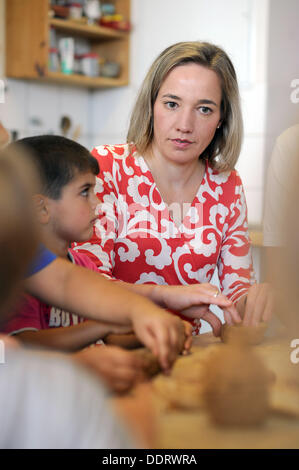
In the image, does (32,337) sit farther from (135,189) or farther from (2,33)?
(2,33)

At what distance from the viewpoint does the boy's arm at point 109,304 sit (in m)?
0.34

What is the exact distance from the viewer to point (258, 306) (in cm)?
39

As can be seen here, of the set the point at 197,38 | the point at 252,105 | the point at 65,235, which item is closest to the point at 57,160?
the point at 65,235

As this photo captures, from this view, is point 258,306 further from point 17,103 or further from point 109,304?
point 17,103

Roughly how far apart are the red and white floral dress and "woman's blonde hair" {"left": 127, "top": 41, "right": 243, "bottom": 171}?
0.08ft

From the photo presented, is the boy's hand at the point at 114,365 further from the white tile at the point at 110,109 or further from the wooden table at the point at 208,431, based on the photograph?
the white tile at the point at 110,109

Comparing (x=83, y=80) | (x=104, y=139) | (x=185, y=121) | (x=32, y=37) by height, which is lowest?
(x=185, y=121)

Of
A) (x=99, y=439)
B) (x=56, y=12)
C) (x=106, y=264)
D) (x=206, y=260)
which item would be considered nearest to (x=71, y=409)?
(x=99, y=439)

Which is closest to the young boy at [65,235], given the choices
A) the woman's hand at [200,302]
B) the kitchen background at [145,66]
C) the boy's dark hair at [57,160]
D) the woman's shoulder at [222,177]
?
the boy's dark hair at [57,160]

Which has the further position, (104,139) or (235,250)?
(104,139)

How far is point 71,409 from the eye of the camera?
0.23 metres

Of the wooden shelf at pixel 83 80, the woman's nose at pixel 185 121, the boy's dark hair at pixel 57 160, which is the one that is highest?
the wooden shelf at pixel 83 80

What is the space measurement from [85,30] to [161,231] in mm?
1978

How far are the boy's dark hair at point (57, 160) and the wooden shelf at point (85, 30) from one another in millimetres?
1964
